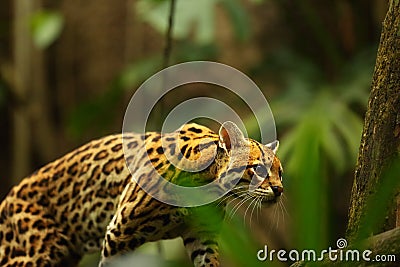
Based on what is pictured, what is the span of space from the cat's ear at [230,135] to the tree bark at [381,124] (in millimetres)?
286

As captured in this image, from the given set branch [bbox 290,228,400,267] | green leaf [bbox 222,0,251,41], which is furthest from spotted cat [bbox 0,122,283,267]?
green leaf [bbox 222,0,251,41]

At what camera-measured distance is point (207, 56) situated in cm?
408

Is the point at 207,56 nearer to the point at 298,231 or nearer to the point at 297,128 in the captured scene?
the point at 297,128

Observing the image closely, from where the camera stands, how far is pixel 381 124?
5.16 ft

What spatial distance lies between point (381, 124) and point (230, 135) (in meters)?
0.34

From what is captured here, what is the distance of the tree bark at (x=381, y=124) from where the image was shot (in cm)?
155

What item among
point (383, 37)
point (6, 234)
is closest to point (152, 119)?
point (6, 234)

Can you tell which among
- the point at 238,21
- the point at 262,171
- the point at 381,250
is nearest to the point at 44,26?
the point at 238,21

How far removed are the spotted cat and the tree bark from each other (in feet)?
0.80

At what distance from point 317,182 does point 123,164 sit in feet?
3.10

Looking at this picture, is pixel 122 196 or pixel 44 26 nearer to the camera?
pixel 122 196

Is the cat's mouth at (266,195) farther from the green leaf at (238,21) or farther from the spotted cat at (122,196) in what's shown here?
the green leaf at (238,21)

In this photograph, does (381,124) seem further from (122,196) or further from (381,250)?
(122,196)

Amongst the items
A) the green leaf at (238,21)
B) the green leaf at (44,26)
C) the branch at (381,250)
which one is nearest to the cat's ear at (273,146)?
the branch at (381,250)
